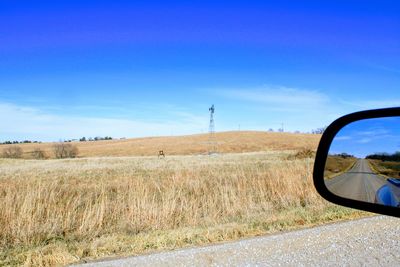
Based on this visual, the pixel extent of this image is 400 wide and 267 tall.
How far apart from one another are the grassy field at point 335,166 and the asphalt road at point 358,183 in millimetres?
24

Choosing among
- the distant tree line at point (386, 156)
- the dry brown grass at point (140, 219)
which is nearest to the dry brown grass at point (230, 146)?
the dry brown grass at point (140, 219)

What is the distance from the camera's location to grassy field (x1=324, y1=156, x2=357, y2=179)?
7.04ft

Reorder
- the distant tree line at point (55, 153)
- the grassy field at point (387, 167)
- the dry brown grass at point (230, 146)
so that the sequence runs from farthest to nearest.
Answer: the distant tree line at point (55, 153) → the dry brown grass at point (230, 146) → the grassy field at point (387, 167)

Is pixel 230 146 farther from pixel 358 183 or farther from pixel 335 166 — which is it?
pixel 358 183

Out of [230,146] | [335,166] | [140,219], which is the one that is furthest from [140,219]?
[230,146]

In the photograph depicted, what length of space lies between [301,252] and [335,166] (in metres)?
4.11

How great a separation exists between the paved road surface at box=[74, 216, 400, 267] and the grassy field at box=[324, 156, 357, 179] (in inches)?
141

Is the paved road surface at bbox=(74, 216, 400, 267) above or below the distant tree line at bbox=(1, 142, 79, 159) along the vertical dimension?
below

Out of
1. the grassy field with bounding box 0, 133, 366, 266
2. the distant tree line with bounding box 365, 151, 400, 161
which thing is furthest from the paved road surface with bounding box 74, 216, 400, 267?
the distant tree line with bounding box 365, 151, 400, 161

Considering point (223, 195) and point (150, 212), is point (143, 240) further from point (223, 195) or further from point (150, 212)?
point (223, 195)

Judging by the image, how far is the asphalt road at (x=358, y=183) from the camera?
1878 millimetres

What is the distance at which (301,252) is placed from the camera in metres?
5.97

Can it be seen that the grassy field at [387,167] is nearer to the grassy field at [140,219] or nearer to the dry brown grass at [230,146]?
the grassy field at [140,219]

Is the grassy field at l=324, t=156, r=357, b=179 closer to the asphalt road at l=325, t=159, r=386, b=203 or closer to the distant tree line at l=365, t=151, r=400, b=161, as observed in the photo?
the asphalt road at l=325, t=159, r=386, b=203
